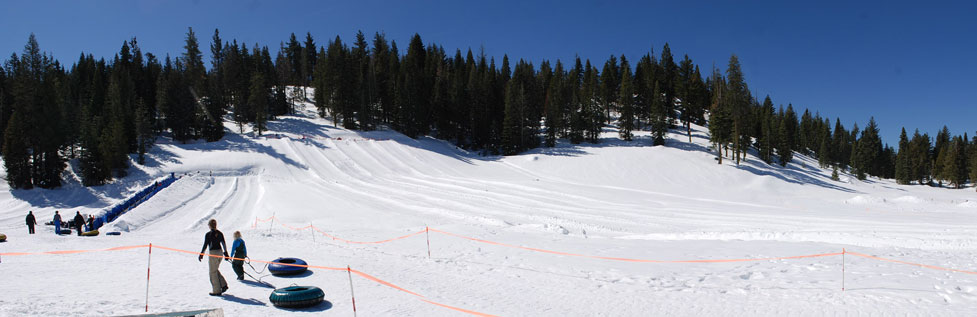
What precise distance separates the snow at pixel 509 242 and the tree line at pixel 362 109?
5346mm

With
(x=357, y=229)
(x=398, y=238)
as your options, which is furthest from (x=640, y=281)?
(x=357, y=229)

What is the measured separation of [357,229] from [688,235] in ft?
47.2

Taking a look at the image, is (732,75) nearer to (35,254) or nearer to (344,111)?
(344,111)

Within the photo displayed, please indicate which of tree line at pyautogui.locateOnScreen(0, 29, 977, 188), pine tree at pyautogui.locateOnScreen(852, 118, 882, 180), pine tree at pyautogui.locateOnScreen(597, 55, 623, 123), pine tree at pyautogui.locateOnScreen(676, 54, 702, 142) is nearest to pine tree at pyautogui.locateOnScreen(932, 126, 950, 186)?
tree line at pyautogui.locateOnScreen(0, 29, 977, 188)

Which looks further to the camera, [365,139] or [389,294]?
[365,139]

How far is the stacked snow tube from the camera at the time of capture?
25.9 ft

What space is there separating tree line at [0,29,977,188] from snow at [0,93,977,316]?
5346 millimetres

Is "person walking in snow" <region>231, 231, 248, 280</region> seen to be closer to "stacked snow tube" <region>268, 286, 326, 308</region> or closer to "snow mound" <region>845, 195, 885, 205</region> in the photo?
"stacked snow tube" <region>268, 286, 326, 308</region>

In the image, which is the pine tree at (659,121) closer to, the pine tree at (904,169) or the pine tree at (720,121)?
the pine tree at (720,121)

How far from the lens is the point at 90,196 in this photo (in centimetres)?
3625

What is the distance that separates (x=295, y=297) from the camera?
7.86 meters

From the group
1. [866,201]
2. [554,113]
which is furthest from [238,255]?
[554,113]

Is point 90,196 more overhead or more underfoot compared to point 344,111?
more underfoot

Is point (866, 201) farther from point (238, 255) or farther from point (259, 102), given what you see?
point (259, 102)
